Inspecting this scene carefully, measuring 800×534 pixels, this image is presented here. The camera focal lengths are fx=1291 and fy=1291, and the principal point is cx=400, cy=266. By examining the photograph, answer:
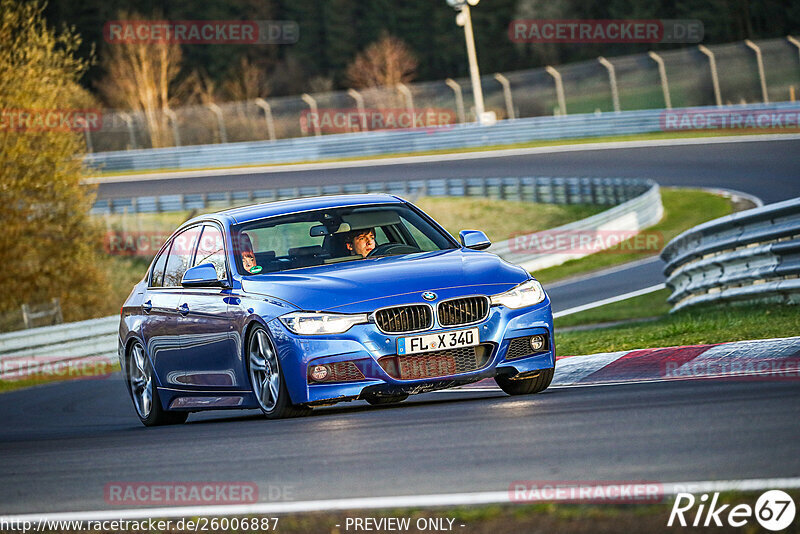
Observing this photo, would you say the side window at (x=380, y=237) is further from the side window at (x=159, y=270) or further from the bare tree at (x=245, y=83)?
the bare tree at (x=245, y=83)

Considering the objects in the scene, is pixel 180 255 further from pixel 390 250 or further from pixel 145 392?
pixel 390 250

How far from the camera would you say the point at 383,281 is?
8328mm

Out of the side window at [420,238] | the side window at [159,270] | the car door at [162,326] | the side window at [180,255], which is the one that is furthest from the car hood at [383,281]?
the side window at [159,270]

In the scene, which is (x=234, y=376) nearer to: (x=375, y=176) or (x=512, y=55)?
(x=375, y=176)

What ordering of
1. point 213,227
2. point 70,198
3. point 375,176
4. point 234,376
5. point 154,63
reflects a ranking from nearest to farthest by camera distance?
point 234,376 < point 213,227 < point 70,198 < point 375,176 < point 154,63

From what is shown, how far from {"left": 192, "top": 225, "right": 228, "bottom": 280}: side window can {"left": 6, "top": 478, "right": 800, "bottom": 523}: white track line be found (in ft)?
12.4

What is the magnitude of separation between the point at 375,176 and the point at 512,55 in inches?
1979

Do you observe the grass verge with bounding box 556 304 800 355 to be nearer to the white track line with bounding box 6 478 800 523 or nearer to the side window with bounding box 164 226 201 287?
the side window with bounding box 164 226 201 287

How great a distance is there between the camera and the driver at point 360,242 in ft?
30.6

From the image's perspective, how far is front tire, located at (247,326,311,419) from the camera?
837 centimetres

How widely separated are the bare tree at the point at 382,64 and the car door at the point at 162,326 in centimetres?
7651

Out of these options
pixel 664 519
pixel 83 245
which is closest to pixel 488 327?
pixel 664 519

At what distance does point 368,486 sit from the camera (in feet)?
18.2

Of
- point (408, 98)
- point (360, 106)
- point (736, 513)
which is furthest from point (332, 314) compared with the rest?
point (360, 106)
